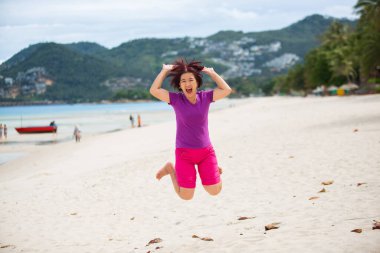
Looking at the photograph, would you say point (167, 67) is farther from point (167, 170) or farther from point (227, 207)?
point (227, 207)

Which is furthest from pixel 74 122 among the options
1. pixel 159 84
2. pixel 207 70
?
pixel 207 70

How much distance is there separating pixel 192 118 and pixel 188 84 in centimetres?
34

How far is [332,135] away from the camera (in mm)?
15773

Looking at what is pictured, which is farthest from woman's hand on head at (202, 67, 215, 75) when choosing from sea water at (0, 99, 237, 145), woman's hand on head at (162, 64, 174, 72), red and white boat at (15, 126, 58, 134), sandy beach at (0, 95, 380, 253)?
red and white boat at (15, 126, 58, 134)

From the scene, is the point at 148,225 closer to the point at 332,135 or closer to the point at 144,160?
the point at 144,160

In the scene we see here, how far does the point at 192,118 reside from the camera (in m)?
4.72

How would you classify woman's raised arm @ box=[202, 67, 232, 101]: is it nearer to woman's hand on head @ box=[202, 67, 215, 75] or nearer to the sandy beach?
woman's hand on head @ box=[202, 67, 215, 75]

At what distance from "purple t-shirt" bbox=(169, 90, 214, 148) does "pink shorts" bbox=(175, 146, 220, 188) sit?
8 centimetres

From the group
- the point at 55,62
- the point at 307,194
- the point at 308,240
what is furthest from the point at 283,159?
the point at 55,62

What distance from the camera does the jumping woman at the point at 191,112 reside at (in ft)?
15.3

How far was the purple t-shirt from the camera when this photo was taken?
4.71 metres

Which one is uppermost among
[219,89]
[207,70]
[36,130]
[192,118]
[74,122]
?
[207,70]

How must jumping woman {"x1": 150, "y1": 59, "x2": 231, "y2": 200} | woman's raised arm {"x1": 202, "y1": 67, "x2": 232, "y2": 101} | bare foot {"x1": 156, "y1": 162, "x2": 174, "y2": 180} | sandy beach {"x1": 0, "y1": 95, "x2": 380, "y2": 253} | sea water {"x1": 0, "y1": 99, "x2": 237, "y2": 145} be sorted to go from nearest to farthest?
jumping woman {"x1": 150, "y1": 59, "x2": 231, "y2": 200} < woman's raised arm {"x1": 202, "y1": 67, "x2": 232, "y2": 101} < bare foot {"x1": 156, "y1": 162, "x2": 174, "y2": 180} < sandy beach {"x1": 0, "y1": 95, "x2": 380, "y2": 253} < sea water {"x1": 0, "y1": 99, "x2": 237, "y2": 145}

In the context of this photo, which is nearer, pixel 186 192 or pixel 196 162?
pixel 196 162
